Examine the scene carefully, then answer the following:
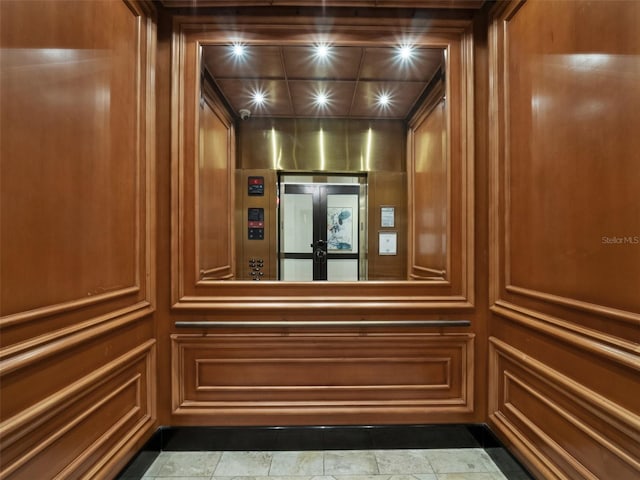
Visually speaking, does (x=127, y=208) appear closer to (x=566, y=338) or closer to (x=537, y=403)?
(x=566, y=338)

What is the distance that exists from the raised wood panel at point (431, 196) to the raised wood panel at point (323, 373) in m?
0.56

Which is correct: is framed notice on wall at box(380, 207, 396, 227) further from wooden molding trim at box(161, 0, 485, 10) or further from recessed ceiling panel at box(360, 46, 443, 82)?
wooden molding trim at box(161, 0, 485, 10)

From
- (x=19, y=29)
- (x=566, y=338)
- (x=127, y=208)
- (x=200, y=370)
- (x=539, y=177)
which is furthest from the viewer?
(x=200, y=370)

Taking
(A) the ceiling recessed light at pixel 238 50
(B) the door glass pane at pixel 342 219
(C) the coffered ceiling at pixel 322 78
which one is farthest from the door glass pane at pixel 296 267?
(A) the ceiling recessed light at pixel 238 50

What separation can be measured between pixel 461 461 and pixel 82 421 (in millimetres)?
2146

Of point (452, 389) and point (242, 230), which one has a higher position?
point (242, 230)

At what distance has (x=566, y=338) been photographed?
1.48m

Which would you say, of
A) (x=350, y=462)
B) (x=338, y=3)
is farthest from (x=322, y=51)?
(x=350, y=462)

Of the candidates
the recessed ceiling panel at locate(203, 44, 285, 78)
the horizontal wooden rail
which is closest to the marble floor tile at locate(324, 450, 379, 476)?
the horizontal wooden rail

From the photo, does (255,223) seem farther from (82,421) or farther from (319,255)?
(82,421)

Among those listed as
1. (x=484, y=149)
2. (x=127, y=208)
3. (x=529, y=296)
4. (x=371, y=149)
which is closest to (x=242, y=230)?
(x=127, y=208)

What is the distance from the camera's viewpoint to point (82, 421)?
1.50 m

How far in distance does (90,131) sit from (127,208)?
46 cm

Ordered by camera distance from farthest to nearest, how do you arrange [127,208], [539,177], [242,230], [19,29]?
[242,230], [127,208], [539,177], [19,29]
